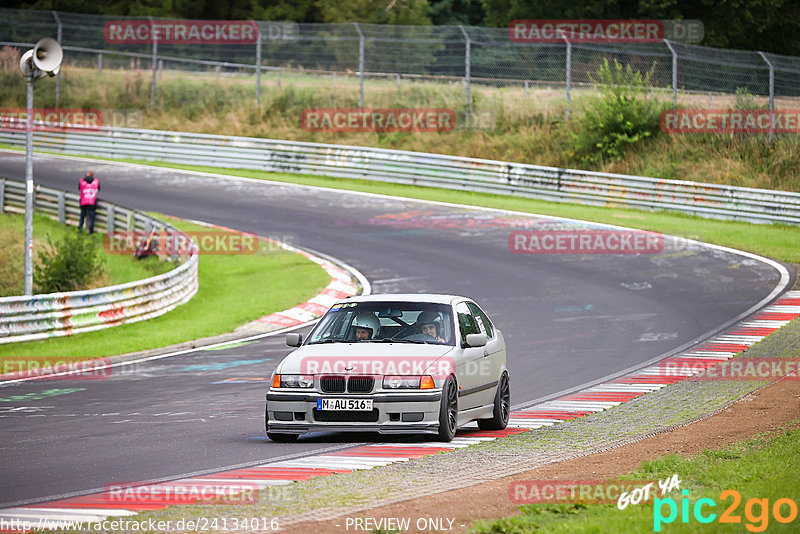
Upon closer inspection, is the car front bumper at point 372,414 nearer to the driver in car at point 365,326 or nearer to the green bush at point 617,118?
the driver in car at point 365,326

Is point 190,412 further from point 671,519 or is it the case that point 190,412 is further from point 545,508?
point 671,519

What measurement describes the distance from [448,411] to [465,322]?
1.55 meters

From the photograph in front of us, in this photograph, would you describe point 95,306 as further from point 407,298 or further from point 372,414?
point 372,414

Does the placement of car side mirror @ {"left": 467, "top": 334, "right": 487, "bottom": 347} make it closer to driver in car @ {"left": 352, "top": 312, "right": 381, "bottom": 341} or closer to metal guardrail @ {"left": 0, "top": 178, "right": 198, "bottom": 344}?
driver in car @ {"left": 352, "top": 312, "right": 381, "bottom": 341}

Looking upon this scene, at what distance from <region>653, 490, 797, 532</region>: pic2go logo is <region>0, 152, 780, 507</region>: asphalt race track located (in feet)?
13.3

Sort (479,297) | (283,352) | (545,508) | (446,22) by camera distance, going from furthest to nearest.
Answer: (446,22) → (479,297) → (283,352) → (545,508)

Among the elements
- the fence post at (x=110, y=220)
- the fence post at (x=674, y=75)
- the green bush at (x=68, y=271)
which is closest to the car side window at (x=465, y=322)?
the green bush at (x=68, y=271)

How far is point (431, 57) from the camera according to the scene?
1549 inches

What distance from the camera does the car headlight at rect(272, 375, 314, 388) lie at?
35.7ft

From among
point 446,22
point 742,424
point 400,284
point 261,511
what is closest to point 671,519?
point 261,511

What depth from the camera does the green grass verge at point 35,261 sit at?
2628 centimetres

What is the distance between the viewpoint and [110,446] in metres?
10.8

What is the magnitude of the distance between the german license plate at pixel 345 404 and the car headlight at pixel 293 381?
21cm

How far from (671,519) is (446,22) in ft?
216
